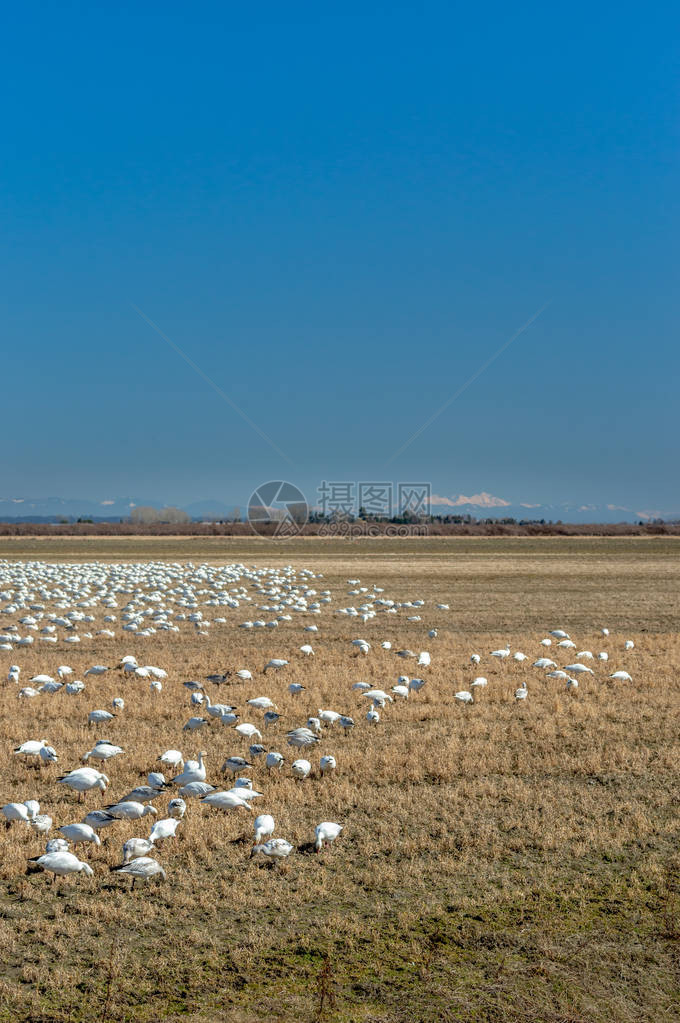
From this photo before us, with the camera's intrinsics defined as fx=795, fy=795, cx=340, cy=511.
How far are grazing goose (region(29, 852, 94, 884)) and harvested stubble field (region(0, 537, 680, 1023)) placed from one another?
0.12 metres

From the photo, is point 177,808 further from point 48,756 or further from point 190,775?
point 48,756

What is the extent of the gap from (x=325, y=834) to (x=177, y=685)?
723 centimetres

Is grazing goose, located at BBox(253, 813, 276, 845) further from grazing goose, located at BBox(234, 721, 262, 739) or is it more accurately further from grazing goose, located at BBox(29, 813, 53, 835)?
grazing goose, located at BBox(234, 721, 262, 739)

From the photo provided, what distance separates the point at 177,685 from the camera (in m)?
14.0

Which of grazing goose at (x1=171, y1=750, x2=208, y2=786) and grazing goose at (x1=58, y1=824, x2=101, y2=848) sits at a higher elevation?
grazing goose at (x1=171, y1=750, x2=208, y2=786)

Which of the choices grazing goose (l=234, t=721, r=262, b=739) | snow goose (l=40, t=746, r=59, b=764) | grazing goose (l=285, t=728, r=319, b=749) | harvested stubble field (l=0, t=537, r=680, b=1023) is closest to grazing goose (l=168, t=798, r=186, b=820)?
harvested stubble field (l=0, t=537, r=680, b=1023)

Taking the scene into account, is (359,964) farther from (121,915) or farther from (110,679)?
(110,679)

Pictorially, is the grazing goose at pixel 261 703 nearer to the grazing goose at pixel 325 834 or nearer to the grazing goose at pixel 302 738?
the grazing goose at pixel 302 738

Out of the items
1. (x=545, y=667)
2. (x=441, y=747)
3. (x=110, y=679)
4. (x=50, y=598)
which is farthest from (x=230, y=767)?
(x=50, y=598)

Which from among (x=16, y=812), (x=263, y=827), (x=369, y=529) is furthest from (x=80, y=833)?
(x=369, y=529)

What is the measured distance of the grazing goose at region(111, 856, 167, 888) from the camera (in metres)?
6.49

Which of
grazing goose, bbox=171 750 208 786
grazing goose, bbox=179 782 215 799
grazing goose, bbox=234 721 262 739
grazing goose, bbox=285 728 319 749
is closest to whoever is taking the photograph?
grazing goose, bbox=179 782 215 799

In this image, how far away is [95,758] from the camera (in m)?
9.58

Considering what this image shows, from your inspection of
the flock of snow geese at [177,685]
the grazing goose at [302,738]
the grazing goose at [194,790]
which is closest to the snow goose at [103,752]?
the flock of snow geese at [177,685]
